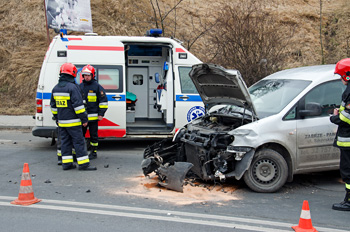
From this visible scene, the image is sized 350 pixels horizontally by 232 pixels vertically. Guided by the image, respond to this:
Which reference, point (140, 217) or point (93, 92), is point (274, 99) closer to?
point (140, 217)

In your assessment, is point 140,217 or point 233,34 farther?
point 233,34

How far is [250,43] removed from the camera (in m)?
12.9

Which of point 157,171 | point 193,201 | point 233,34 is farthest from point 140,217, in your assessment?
point 233,34

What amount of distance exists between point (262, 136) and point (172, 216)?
1829mm

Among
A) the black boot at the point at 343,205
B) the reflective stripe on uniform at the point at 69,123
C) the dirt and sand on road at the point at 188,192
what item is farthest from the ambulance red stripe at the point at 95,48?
the black boot at the point at 343,205

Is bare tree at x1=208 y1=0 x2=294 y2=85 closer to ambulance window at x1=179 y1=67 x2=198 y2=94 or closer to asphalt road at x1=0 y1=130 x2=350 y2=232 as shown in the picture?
ambulance window at x1=179 y1=67 x2=198 y2=94

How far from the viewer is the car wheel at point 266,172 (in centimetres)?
564

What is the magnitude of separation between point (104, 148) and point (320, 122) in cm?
537

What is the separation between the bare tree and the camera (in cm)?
1280

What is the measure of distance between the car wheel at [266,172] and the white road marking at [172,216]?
1132 mm

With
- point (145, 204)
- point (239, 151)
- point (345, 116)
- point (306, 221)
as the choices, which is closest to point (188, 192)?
point (145, 204)

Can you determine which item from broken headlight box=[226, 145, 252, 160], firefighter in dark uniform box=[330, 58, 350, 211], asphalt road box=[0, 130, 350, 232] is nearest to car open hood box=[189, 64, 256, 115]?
broken headlight box=[226, 145, 252, 160]

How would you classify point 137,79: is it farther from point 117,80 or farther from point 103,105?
point 103,105

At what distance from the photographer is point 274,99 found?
6.25 metres
